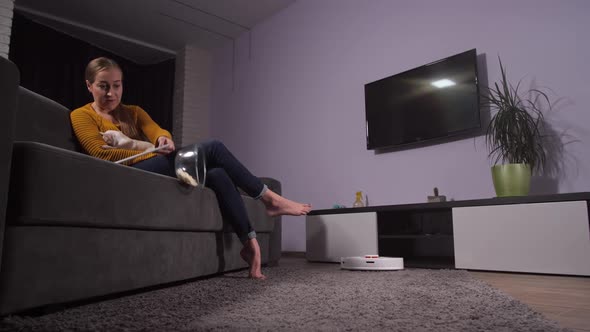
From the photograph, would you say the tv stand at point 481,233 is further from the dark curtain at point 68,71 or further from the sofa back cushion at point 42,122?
the dark curtain at point 68,71

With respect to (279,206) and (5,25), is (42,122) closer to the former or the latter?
(279,206)

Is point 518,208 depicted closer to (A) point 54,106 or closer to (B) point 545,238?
(B) point 545,238

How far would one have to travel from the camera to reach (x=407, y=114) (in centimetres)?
298

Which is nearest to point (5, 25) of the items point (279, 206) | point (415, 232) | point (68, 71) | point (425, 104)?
point (68, 71)

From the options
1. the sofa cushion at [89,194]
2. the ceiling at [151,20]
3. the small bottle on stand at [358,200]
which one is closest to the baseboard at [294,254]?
the small bottle on stand at [358,200]

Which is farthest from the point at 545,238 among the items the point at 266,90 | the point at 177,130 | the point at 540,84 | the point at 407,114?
the point at 177,130

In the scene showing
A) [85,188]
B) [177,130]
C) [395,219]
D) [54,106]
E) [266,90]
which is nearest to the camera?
[85,188]

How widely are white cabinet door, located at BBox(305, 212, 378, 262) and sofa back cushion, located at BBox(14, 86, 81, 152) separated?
170 cm

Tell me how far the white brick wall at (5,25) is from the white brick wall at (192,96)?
6.04 feet

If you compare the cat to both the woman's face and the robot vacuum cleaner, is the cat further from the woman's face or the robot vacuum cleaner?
the robot vacuum cleaner

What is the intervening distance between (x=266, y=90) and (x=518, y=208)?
282 centimetres

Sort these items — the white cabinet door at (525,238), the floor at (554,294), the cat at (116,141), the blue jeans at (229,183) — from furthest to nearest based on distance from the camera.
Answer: the white cabinet door at (525,238) < the blue jeans at (229,183) < the cat at (116,141) < the floor at (554,294)

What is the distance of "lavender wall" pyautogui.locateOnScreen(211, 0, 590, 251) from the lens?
2.32 meters

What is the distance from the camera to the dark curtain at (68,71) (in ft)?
13.5
